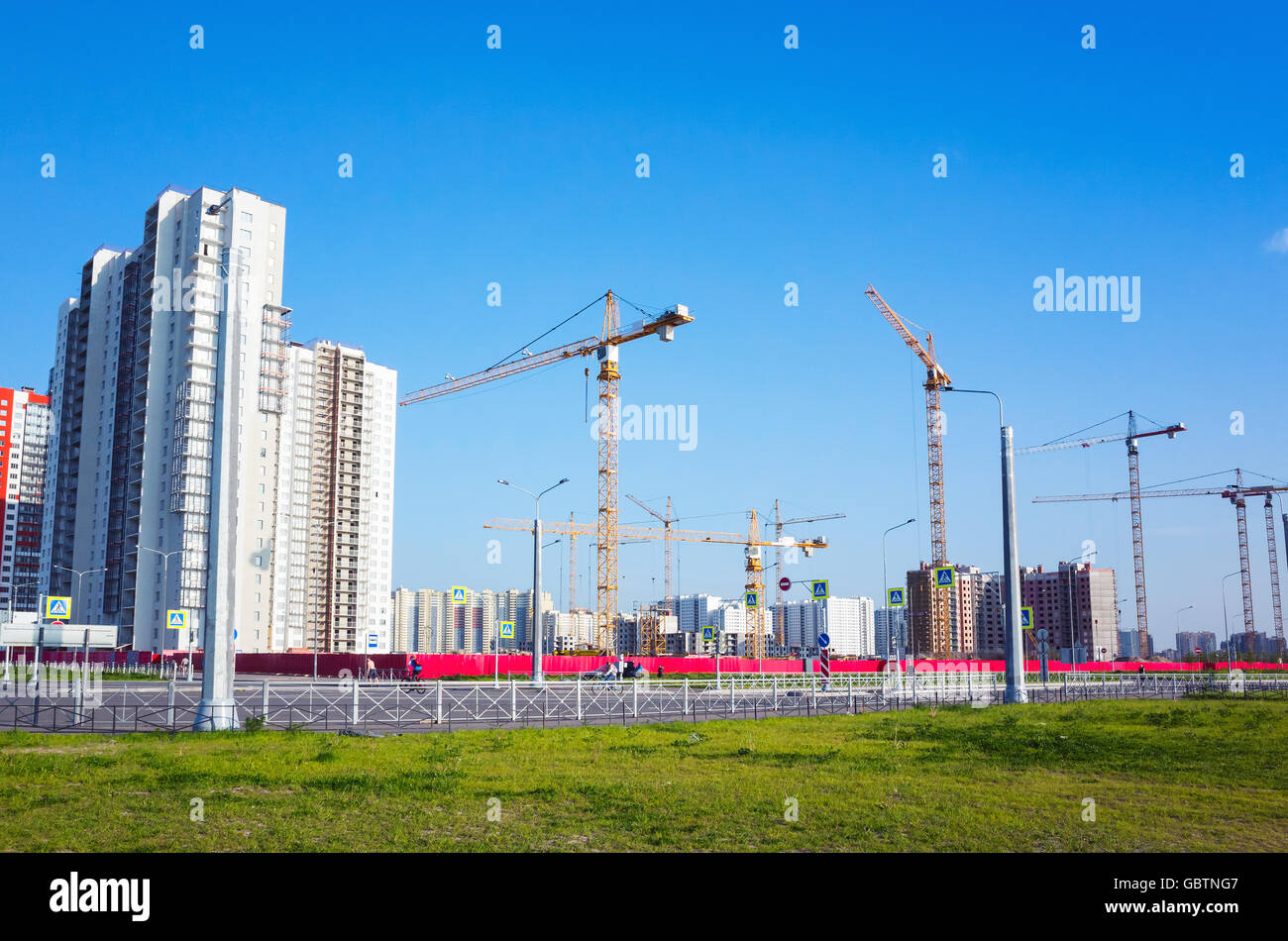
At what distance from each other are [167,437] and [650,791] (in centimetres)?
9588

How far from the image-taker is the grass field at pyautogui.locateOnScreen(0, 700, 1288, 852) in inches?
383

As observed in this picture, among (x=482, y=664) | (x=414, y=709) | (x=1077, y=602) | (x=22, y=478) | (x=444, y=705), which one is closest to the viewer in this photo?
(x=414, y=709)

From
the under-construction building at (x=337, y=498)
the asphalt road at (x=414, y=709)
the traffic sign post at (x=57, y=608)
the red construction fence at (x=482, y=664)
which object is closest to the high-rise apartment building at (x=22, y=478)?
the under-construction building at (x=337, y=498)

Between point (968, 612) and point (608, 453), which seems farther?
point (968, 612)

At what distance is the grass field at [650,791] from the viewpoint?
31.9 ft

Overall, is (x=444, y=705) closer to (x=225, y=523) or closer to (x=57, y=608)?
(x=225, y=523)

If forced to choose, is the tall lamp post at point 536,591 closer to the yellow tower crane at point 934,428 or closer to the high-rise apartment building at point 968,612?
the yellow tower crane at point 934,428

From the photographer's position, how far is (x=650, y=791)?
13.0m

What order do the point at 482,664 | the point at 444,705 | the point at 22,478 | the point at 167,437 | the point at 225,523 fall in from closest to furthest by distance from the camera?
the point at 225,523 < the point at 444,705 < the point at 482,664 < the point at 167,437 < the point at 22,478

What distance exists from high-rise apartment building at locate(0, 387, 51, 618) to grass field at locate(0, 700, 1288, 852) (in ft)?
501

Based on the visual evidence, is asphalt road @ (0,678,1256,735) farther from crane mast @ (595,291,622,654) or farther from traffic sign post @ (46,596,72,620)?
crane mast @ (595,291,622,654)

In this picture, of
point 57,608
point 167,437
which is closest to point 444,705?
point 57,608
